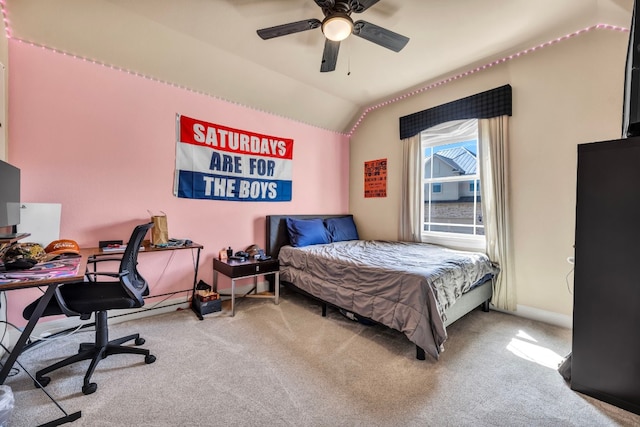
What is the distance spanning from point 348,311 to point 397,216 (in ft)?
6.07

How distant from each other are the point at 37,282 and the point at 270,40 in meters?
2.50

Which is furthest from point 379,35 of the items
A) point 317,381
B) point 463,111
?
point 317,381

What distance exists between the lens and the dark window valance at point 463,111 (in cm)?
272

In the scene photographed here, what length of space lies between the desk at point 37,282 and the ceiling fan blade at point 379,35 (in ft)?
7.73

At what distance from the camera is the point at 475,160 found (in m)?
3.13

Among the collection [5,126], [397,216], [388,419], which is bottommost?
[388,419]

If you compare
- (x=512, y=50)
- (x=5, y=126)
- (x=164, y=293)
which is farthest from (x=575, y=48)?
(x=5, y=126)

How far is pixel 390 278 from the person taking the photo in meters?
2.08

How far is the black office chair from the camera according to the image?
1.57m

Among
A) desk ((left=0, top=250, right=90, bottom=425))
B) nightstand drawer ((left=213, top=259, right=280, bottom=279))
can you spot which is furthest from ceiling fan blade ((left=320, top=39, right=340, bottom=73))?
desk ((left=0, top=250, right=90, bottom=425))

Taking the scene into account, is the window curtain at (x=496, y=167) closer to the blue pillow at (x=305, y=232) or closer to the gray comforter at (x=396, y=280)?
the gray comforter at (x=396, y=280)

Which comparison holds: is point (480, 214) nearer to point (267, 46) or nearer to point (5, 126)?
point (267, 46)

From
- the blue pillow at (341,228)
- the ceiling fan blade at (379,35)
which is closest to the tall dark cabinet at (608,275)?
the ceiling fan blade at (379,35)

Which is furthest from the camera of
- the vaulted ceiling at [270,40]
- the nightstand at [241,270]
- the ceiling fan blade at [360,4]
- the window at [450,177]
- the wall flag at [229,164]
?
the window at [450,177]
